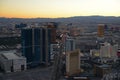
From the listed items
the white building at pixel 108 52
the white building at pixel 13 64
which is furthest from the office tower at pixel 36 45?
the white building at pixel 108 52

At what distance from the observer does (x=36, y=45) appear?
8688 millimetres

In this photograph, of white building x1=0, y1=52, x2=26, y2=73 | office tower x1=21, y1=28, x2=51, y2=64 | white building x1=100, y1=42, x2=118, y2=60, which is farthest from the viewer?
white building x1=100, y1=42, x2=118, y2=60

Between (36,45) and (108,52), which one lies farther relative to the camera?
(108,52)

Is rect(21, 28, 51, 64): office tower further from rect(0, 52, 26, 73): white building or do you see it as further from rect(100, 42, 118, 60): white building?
rect(100, 42, 118, 60): white building

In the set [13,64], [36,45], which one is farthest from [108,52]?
[13,64]

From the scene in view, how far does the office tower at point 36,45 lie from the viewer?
855 cm

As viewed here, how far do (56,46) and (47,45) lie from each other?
7.29ft

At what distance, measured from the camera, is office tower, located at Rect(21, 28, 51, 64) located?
8555 mm

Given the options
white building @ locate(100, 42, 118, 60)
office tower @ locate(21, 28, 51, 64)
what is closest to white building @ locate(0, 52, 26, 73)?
office tower @ locate(21, 28, 51, 64)

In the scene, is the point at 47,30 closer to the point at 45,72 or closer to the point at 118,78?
the point at 45,72

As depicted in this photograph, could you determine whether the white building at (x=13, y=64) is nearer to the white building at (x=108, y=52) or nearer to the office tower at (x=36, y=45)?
the office tower at (x=36, y=45)

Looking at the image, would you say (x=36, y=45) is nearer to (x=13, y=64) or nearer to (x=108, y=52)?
(x=13, y=64)

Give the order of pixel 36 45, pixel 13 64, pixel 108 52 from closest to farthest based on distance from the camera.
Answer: pixel 13 64
pixel 36 45
pixel 108 52

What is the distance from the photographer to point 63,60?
863 centimetres
